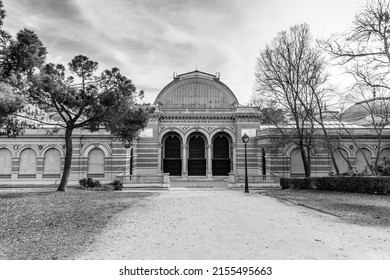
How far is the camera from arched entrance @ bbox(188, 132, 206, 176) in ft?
93.4

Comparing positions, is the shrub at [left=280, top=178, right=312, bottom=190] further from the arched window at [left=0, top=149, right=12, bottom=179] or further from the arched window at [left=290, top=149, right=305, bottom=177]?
the arched window at [left=0, top=149, right=12, bottom=179]

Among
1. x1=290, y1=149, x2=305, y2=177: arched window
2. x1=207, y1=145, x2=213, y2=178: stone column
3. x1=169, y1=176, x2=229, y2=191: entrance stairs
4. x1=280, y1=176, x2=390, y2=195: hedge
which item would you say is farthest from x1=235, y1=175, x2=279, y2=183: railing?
x1=207, y1=145, x2=213, y2=178: stone column

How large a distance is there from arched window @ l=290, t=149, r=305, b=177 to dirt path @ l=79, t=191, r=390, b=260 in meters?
18.3

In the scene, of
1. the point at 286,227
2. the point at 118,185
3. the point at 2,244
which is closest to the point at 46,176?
the point at 118,185

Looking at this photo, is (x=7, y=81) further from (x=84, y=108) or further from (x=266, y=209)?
(x=266, y=209)

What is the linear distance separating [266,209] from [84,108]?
1211 centimetres

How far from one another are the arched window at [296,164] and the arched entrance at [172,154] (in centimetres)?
1224

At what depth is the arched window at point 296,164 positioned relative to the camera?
84.7 feet

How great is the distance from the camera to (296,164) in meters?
25.9

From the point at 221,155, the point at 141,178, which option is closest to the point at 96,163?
the point at 141,178

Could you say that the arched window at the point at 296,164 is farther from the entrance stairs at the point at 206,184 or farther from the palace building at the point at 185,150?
the entrance stairs at the point at 206,184

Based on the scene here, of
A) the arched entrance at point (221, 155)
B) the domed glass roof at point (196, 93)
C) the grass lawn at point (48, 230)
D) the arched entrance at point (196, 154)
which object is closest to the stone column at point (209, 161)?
the arched entrance at point (221, 155)

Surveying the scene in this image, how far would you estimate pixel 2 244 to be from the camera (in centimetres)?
525

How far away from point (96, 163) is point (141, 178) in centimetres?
610
